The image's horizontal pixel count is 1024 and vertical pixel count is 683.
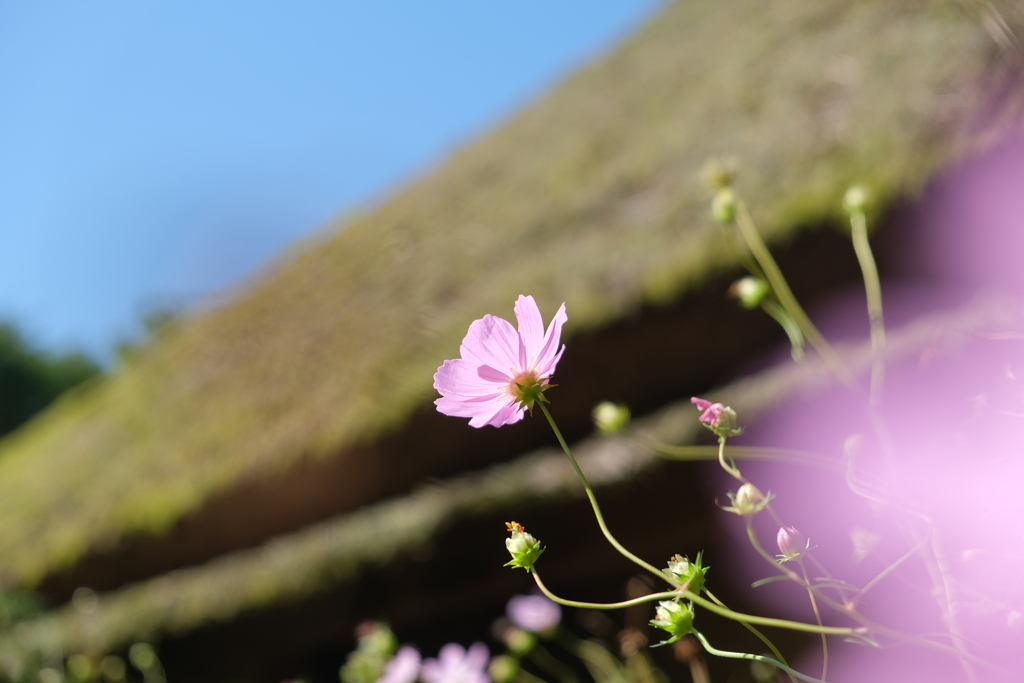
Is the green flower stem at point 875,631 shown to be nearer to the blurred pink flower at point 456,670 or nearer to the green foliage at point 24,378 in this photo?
the blurred pink flower at point 456,670

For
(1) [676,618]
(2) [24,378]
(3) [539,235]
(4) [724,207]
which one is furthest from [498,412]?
(2) [24,378]

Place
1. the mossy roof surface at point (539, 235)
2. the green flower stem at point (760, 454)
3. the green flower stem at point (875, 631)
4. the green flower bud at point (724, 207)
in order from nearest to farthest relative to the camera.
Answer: the green flower stem at point (875, 631), the green flower stem at point (760, 454), the green flower bud at point (724, 207), the mossy roof surface at point (539, 235)

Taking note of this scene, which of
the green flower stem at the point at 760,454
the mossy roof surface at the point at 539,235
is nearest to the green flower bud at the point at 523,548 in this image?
the green flower stem at the point at 760,454

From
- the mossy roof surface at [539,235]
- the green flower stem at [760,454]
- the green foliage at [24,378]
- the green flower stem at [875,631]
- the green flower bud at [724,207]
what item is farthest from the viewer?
the green foliage at [24,378]

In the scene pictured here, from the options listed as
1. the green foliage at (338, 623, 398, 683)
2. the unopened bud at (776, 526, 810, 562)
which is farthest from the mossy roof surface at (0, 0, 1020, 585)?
the unopened bud at (776, 526, 810, 562)

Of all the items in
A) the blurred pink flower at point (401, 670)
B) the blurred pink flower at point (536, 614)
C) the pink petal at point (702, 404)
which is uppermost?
the pink petal at point (702, 404)

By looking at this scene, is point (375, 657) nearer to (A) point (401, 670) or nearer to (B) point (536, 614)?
(A) point (401, 670)

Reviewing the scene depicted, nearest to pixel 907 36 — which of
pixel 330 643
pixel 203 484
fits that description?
pixel 330 643

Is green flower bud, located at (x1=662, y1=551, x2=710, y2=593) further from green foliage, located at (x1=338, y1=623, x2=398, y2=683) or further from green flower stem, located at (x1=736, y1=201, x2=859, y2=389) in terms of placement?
green foliage, located at (x1=338, y1=623, x2=398, y2=683)
